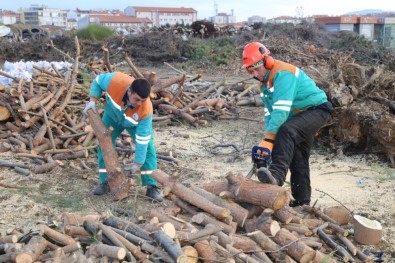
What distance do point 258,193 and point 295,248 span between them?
55cm

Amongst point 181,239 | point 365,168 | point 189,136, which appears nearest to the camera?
point 181,239

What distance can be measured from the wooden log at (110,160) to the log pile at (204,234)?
3.55 ft

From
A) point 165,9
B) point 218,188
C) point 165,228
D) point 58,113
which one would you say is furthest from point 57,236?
point 165,9

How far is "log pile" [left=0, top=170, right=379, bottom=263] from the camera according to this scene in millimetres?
3406

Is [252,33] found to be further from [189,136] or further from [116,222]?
[116,222]

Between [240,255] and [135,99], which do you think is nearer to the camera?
[240,255]

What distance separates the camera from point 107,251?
3299 millimetres

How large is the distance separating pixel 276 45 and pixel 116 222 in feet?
52.9

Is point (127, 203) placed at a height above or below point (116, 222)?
below

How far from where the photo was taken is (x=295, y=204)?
17.4 feet

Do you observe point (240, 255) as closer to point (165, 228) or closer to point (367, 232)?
point (165, 228)

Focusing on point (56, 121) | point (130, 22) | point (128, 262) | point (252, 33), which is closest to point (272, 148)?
point (128, 262)

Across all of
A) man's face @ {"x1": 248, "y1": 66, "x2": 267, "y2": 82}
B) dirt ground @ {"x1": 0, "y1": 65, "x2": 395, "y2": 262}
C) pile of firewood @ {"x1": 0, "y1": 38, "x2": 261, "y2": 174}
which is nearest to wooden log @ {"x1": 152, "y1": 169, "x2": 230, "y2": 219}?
dirt ground @ {"x1": 0, "y1": 65, "x2": 395, "y2": 262}

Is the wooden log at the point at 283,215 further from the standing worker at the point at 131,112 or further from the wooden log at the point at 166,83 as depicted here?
the wooden log at the point at 166,83
